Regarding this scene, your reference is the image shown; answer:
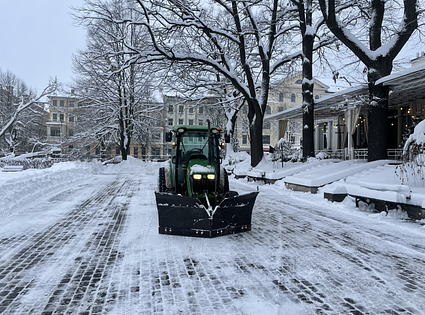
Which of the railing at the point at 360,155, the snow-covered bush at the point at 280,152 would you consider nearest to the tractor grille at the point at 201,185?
the railing at the point at 360,155

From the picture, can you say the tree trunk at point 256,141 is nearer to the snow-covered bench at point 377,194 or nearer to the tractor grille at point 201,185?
the snow-covered bench at point 377,194

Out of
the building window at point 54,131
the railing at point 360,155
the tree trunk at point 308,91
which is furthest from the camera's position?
the building window at point 54,131

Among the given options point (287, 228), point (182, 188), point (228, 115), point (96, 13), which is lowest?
point (287, 228)

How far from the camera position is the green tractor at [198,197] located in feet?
19.0

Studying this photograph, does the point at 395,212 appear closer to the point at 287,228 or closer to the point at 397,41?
the point at 287,228

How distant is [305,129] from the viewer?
58.9 feet

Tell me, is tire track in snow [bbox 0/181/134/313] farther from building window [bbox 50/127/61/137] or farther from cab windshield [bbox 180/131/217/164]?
building window [bbox 50/127/61/137]

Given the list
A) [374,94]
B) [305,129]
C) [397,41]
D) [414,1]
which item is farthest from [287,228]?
[305,129]

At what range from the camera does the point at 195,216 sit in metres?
5.81

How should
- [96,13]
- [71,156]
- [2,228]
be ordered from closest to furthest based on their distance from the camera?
[2,228]
[96,13]
[71,156]

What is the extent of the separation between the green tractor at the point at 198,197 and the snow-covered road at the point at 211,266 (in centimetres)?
23

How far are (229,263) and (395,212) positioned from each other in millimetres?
5811

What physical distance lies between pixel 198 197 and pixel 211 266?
2492 mm

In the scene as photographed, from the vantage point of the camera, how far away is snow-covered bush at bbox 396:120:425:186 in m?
7.88
